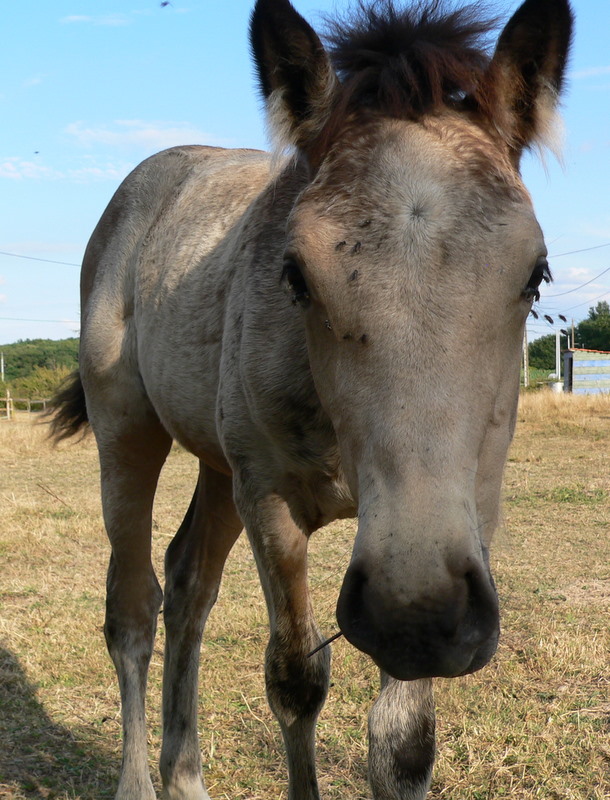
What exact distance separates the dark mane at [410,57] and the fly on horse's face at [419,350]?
78 mm

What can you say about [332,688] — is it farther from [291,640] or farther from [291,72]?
[291,72]

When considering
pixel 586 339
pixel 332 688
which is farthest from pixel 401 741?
pixel 586 339

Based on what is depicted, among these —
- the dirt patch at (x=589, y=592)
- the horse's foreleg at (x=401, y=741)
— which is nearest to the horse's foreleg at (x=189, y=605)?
the horse's foreleg at (x=401, y=741)

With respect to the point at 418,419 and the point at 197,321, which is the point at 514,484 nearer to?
the point at 197,321

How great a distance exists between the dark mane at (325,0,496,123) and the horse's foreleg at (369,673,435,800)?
1.76 metres

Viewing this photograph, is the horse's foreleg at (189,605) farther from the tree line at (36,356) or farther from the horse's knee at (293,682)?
the tree line at (36,356)

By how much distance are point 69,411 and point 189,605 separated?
1.53 meters

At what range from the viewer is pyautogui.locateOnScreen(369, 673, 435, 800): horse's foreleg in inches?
104

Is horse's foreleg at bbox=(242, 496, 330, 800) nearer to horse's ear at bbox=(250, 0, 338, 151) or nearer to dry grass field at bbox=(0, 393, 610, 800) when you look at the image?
dry grass field at bbox=(0, 393, 610, 800)

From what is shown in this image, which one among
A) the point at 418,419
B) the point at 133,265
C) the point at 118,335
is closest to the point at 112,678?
the point at 118,335

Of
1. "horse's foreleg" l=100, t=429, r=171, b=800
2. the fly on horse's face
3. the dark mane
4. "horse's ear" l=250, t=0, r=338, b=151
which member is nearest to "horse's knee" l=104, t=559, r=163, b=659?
"horse's foreleg" l=100, t=429, r=171, b=800

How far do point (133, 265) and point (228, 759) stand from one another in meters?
2.36

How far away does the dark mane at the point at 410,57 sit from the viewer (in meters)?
2.27

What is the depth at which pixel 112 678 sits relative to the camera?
456 centimetres
